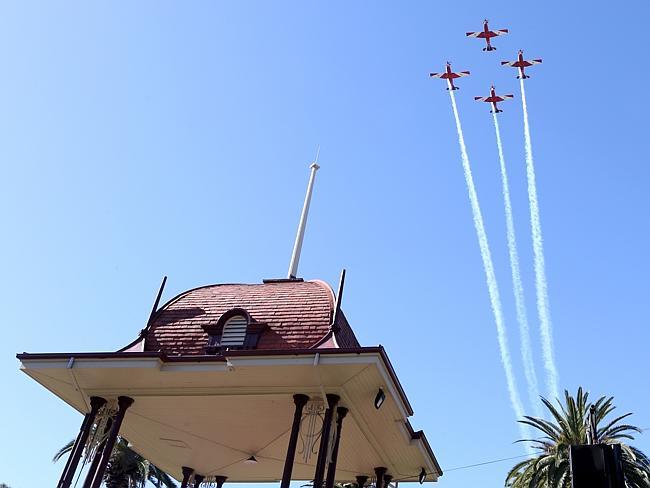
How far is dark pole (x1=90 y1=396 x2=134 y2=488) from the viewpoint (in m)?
18.3

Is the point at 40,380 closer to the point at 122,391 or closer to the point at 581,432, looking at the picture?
the point at 122,391

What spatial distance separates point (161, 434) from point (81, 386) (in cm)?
381

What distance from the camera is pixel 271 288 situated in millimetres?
21547

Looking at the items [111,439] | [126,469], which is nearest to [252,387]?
[111,439]

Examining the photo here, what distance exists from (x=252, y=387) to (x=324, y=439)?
2660 millimetres

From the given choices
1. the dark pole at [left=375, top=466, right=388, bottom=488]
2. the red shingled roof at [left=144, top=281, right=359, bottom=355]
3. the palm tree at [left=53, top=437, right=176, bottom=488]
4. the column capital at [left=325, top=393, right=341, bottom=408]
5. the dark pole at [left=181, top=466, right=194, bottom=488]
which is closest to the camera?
the column capital at [left=325, top=393, right=341, bottom=408]

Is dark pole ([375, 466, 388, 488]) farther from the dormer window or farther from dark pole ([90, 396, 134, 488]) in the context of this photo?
dark pole ([90, 396, 134, 488])

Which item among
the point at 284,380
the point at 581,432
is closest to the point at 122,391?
the point at 284,380

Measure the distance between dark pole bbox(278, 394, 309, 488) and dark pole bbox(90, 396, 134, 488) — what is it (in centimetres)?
476

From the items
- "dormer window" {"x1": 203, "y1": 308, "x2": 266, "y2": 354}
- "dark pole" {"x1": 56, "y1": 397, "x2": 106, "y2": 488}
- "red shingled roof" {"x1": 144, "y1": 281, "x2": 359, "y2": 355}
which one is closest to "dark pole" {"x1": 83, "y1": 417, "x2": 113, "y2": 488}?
"dark pole" {"x1": 56, "y1": 397, "x2": 106, "y2": 488}

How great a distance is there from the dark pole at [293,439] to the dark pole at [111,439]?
4.76 meters

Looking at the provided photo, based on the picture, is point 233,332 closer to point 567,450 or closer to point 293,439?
point 293,439

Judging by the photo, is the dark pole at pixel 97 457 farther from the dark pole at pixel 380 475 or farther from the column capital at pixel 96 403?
A: the dark pole at pixel 380 475

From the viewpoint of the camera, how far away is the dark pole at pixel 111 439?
1833 centimetres
